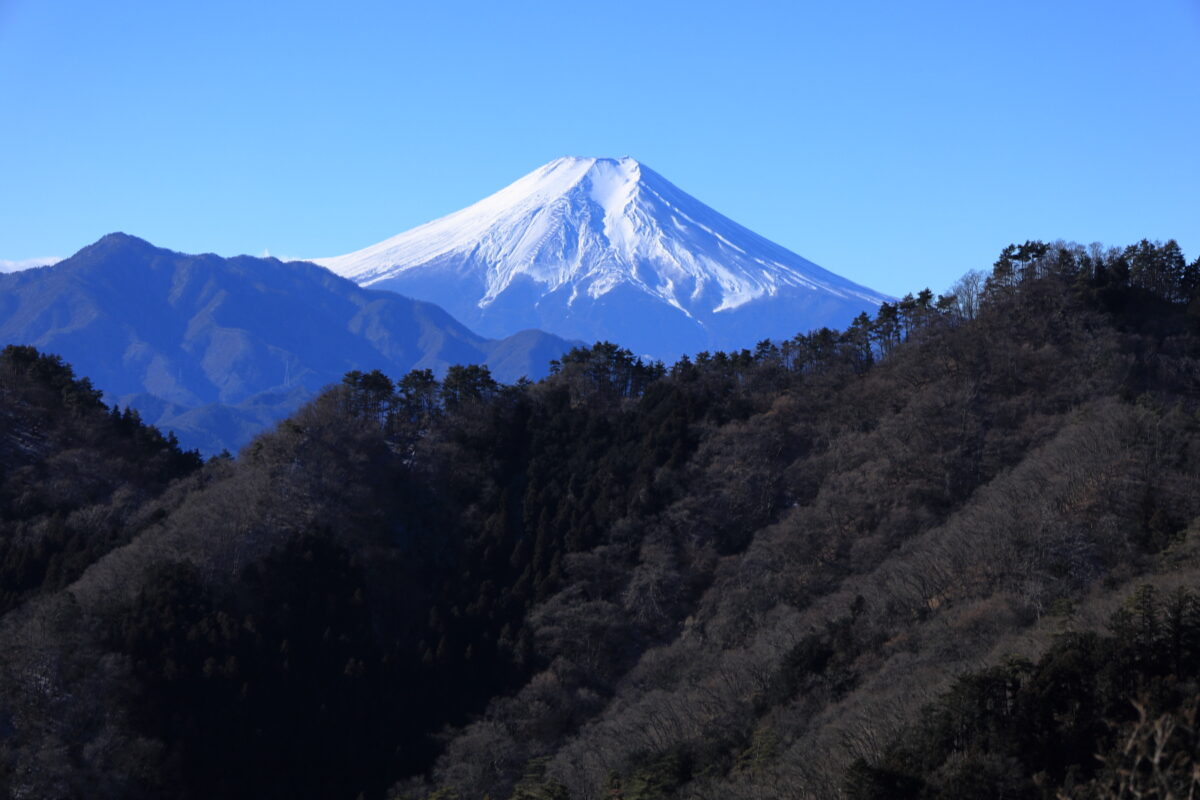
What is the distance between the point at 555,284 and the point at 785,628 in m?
138

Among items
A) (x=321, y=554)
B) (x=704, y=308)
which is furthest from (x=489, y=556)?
(x=704, y=308)

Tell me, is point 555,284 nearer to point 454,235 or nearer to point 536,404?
point 454,235

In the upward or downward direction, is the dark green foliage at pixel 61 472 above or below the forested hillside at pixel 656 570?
above

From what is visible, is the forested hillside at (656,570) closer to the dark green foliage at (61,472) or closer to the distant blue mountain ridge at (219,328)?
the dark green foliage at (61,472)

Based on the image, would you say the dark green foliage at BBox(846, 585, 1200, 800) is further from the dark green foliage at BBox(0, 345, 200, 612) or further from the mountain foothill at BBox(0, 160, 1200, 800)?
the dark green foliage at BBox(0, 345, 200, 612)

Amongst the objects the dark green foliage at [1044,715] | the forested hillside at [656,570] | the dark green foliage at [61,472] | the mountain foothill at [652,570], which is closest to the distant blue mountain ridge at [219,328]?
the dark green foliage at [61,472]

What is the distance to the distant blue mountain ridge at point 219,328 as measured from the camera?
A: 139 metres

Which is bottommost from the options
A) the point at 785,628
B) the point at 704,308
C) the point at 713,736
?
the point at 713,736

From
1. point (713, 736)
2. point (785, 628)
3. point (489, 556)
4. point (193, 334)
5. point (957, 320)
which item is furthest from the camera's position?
point (193, 334)

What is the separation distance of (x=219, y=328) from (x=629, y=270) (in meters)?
56.1

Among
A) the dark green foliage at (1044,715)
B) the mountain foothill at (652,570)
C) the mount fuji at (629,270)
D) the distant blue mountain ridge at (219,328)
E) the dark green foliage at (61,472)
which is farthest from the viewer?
the mount fuji at (629,270)

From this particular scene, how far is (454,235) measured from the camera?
168750 millimetres

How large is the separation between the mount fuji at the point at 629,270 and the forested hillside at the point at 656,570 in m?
108

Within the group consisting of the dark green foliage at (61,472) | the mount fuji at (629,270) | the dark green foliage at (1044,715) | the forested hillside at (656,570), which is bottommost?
the dark green foliage at (1044,715)
